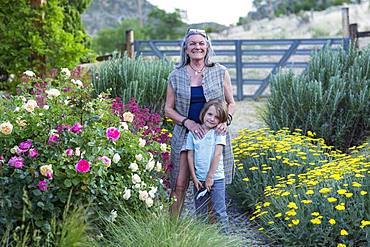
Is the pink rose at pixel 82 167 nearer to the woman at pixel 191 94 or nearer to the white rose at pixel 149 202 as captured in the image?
the white rose at pixel 149 202

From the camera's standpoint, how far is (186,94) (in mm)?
5070

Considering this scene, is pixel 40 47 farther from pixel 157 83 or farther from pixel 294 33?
pixel 294 33

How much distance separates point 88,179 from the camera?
4250 millimetres

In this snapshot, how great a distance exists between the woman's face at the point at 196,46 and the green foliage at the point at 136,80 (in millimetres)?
3261

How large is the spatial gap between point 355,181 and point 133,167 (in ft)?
6.15

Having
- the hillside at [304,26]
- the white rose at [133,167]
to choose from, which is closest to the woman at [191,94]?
the white rose at [133,167]

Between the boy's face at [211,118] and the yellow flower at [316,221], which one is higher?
the boy's face at [211,118]

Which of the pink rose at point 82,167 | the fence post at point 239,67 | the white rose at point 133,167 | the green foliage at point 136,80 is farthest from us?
the fence post at point 239,67

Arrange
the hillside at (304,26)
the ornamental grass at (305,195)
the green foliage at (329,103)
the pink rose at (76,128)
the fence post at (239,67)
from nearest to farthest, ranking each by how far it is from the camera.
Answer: the pink rose at (76,128), the ornamental grass at (305,195), the green foliage at (329,103), the fence post at (239,67), the hillside at (304,26)

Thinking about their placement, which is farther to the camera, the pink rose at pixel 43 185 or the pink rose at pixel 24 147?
the pink rose at pixel 24 147

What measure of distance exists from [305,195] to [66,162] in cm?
193

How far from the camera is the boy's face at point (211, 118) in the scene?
16.0ft

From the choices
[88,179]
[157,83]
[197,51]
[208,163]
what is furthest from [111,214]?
[157,83]

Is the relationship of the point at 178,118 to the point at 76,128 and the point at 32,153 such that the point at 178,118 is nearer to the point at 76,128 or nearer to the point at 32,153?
the point at 76,128
